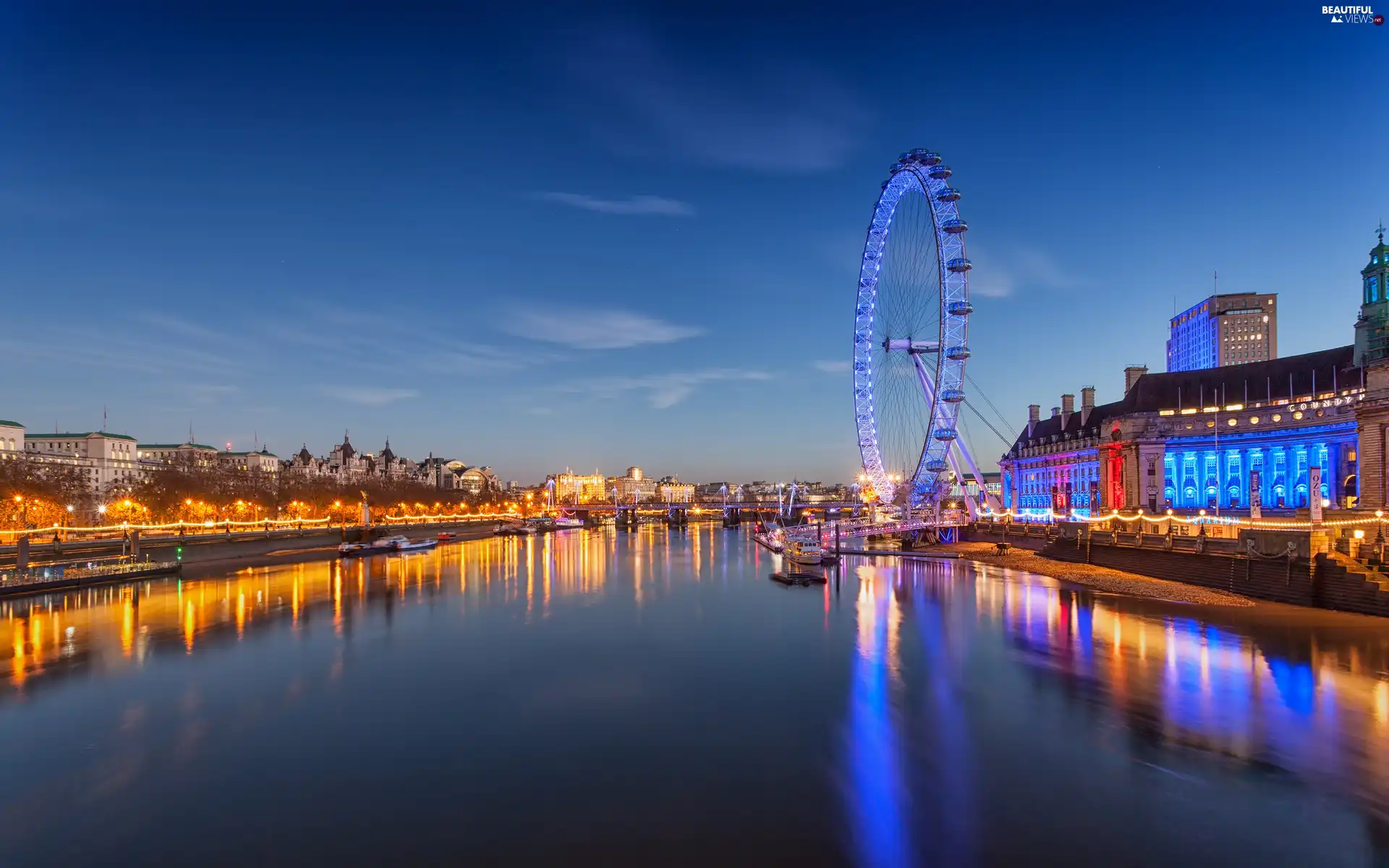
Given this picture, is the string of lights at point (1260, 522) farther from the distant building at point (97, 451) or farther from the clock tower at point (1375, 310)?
the distant building at point (97, 451)

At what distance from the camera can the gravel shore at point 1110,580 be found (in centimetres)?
3328

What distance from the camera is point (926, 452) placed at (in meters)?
65.5

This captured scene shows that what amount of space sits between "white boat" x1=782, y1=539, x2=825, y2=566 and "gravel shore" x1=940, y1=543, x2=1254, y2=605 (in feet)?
42.8

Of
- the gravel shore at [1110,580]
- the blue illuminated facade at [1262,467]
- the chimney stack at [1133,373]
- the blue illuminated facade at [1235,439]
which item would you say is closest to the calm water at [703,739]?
the gravel shore at [1110,580]

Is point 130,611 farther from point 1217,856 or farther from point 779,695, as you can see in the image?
point 1217,856

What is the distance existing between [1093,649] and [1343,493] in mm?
50007

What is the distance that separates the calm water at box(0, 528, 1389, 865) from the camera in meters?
11.6

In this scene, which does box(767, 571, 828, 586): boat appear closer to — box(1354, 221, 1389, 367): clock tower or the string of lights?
the string of lights

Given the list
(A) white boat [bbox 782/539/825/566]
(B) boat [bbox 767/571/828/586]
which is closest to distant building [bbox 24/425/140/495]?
(A) white boat [bbox 782/539/825/566]

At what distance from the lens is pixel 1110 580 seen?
40438mm

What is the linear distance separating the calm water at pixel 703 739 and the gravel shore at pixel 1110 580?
3.01 meters

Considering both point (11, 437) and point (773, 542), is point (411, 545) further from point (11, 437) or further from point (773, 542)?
point (11, 437)

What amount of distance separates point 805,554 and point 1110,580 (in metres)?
20.7

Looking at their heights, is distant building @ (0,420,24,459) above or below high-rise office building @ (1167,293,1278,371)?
below
